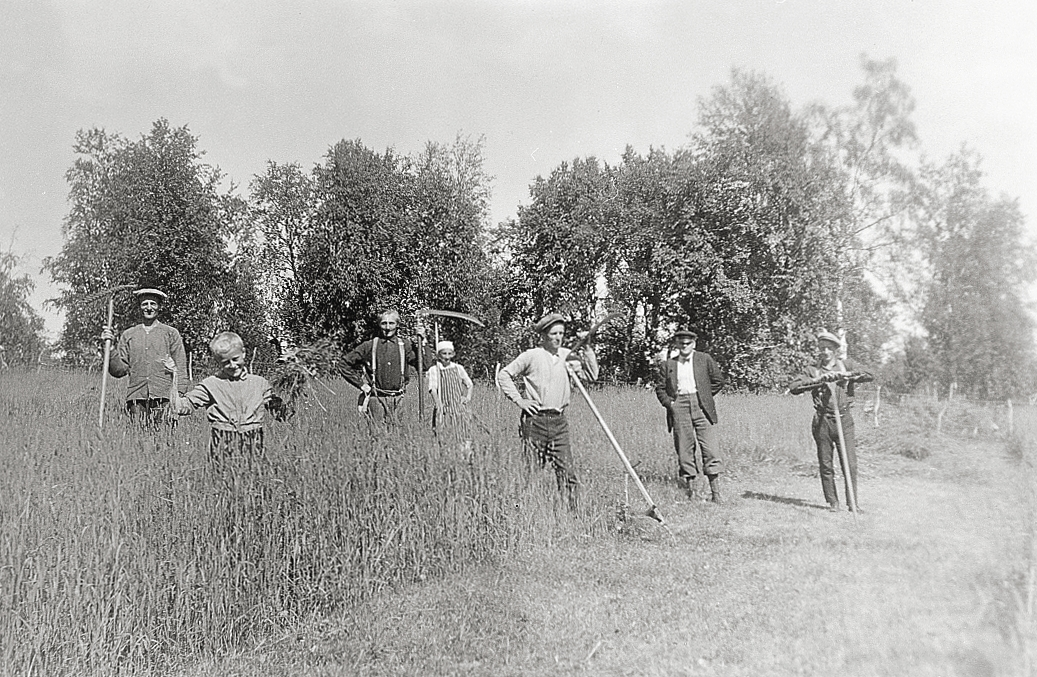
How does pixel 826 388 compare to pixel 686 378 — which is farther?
pixel 686 378

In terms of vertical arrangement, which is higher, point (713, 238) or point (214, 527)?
point (713, 238)

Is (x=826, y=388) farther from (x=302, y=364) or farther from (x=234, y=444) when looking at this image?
(x=302, y=364)

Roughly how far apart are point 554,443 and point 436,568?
152 cm

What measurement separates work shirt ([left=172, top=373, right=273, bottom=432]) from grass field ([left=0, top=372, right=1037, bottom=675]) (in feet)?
0.48

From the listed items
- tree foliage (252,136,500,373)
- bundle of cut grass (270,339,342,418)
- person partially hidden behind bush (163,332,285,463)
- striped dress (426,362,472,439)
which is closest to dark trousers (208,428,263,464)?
person partially hidden behind bush (163,332,285,463)

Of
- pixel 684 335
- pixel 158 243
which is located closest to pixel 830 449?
pixel 684 335

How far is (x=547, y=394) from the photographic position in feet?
17.2

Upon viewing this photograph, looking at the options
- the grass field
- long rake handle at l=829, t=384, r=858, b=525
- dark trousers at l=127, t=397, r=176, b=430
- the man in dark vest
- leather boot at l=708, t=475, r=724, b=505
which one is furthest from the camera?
the man in dark vest

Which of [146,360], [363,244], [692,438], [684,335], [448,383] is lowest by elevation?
[692,438]

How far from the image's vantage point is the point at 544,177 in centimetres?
912

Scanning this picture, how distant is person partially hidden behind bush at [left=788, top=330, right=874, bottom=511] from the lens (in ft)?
19.1

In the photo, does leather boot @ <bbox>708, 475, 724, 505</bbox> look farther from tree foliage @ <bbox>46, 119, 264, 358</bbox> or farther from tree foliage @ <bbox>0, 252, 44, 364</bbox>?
tree foliage @ <bbox>46, 119, 264, 358</bbox>

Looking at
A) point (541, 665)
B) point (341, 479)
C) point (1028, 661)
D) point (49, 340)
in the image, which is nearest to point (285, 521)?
point (341, 479)

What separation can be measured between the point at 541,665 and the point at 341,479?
1.53 m
